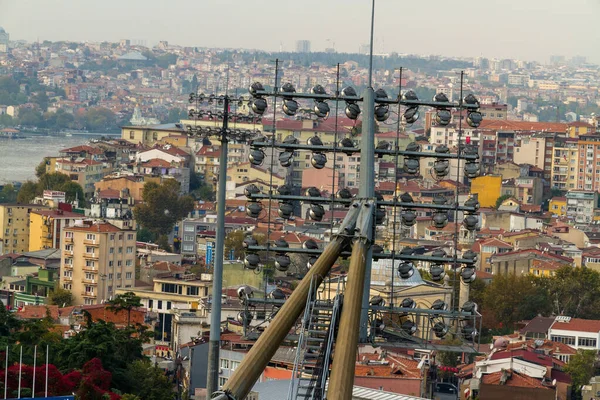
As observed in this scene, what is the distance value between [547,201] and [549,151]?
5.68m

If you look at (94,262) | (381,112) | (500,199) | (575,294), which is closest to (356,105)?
(381,112)

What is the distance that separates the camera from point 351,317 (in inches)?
313

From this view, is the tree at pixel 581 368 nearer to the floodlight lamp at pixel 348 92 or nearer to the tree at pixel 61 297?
the tree at pixel 61 297

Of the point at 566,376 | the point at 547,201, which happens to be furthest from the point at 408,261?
the point at 547,201

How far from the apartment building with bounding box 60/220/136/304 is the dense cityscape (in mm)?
37

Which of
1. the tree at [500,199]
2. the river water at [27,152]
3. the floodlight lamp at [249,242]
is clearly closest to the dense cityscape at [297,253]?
the floodlight lamp at [249,242]

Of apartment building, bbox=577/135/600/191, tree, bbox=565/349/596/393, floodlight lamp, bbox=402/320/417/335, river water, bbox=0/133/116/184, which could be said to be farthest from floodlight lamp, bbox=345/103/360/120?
river water, bbox=0/133/116/184

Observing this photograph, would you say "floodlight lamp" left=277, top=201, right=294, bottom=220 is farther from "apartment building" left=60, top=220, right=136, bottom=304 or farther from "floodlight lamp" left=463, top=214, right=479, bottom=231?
"apartment building" left=60, top=220, right=136, bottom=304

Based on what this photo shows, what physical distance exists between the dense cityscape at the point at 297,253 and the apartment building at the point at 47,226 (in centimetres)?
5

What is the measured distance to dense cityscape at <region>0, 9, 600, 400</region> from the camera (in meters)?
9.63

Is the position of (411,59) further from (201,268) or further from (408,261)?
(408,261)

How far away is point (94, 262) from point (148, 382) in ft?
45.7

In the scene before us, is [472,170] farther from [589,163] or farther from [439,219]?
[589,163]

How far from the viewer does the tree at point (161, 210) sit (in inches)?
1831
